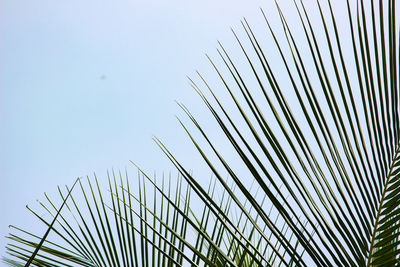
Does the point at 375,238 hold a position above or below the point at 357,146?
below

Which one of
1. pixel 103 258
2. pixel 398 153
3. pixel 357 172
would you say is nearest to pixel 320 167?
pixel 357 172

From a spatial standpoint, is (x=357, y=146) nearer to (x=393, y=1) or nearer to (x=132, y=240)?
(x=393, y=1)

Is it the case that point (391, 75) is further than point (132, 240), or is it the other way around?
point (132, 240)

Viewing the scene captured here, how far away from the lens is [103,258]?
4.52ft

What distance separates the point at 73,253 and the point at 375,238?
103 centimetres

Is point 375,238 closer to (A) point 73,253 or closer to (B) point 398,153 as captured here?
(B) point 398,153

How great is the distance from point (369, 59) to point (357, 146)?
157mm

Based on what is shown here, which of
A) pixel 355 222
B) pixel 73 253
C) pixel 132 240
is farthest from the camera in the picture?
pixel 73 253

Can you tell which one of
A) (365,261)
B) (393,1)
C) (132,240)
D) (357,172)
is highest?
(393,1)

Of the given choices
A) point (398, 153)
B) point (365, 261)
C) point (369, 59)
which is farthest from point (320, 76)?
point (365, 261)

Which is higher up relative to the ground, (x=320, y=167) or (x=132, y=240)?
(x=132, y=240)

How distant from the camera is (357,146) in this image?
76 cm

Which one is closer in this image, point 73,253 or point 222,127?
point 222,127

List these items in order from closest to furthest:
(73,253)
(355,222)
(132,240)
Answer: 1. (355,222)
2. (132,240)
3. (73,253)
